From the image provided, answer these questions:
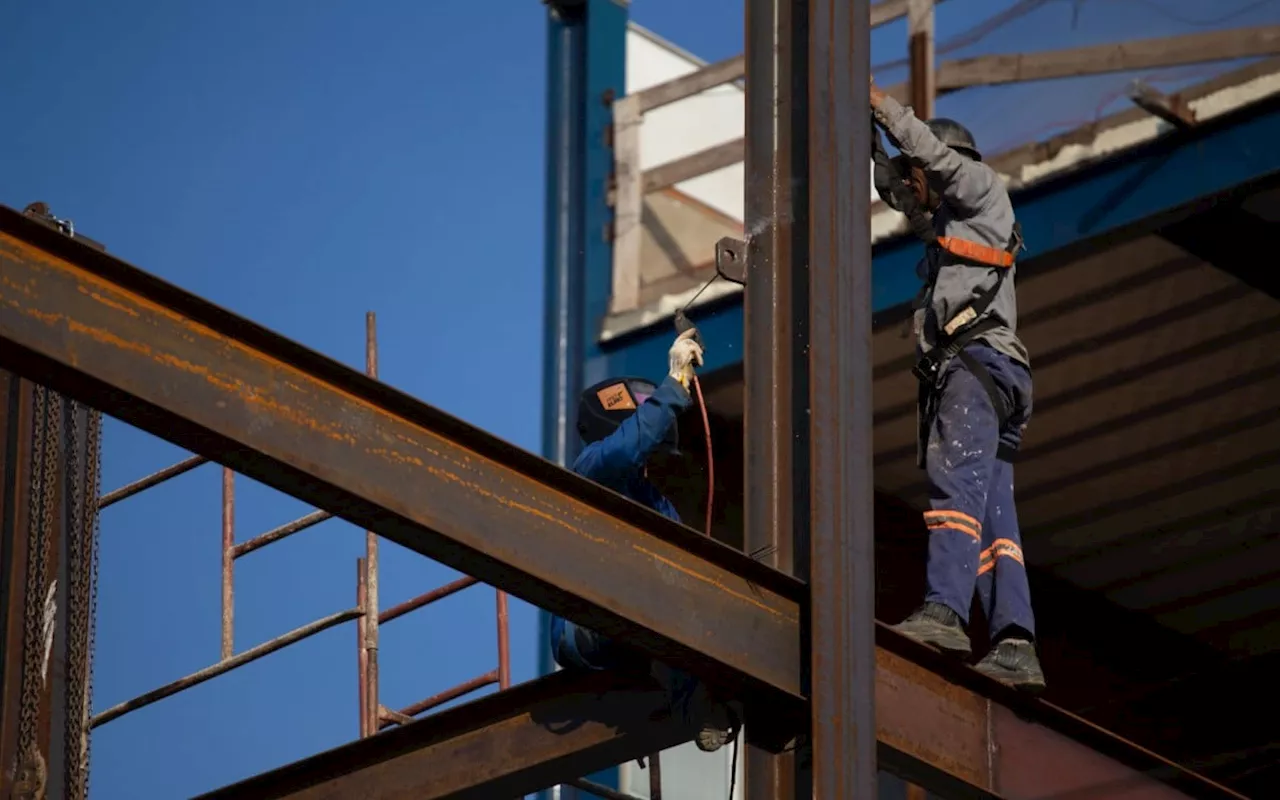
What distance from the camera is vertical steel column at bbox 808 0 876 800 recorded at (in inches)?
292

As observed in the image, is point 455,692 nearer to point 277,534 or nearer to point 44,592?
point 277,534

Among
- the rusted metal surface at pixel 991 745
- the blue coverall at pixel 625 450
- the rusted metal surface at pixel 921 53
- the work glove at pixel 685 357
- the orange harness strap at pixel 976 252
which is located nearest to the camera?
the rusted metal surface at pixel 991 745

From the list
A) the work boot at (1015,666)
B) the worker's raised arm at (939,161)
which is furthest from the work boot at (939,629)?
the worker's raised arm at (939,161)

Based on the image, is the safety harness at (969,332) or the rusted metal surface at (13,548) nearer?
the safety harness at (969,332)

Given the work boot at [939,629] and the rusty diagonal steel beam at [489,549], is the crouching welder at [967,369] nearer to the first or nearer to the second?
the work boot at [939,629]

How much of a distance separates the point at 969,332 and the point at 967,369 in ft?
0.50

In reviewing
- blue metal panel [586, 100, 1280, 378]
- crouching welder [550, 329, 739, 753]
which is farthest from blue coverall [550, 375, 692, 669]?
blue metal panel [586, 100, 1280, 378]

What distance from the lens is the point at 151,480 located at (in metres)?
11.9

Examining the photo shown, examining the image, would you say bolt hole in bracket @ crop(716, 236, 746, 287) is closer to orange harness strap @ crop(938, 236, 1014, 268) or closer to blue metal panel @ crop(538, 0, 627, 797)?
orange harness strap @ crop(938, 236, 1014, 268)

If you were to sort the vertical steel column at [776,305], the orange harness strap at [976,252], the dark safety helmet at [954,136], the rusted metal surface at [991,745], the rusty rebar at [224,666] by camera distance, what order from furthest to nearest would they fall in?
the rusty rebar at [224,666] → the dark safety helmet at [954,136] → the orange harness strap at [976,252] → the rusted metal surface at [991,745] → the vertical steel column at [776,305]

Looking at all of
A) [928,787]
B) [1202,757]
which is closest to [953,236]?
[928,787]

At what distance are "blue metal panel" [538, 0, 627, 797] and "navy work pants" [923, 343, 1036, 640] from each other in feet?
19.5

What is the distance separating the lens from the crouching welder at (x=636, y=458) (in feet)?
26.2

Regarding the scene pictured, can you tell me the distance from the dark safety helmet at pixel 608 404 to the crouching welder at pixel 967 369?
1.10 meters
